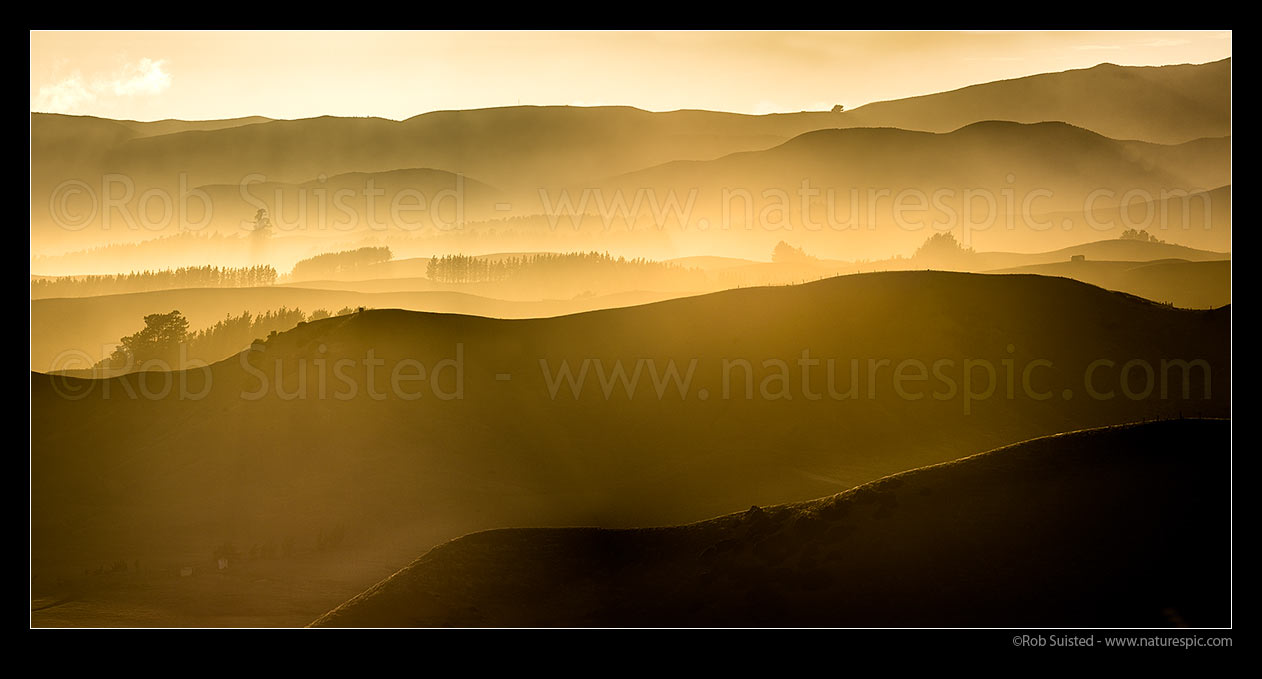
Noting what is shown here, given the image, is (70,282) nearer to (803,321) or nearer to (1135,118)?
(803,321)

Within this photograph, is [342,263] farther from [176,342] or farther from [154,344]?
[154,344]

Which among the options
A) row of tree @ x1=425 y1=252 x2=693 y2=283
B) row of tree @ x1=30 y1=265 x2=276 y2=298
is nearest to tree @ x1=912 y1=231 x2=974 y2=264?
row of tree @ x1=425 y1=252 x2=693 y2=283

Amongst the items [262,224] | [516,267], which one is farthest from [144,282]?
[516,267]

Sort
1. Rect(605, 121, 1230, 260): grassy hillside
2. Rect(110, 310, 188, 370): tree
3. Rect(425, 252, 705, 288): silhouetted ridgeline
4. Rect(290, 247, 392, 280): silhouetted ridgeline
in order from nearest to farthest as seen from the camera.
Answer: Rect(110, 310, 188, 370): tree, Rect(605, 121, 1230, 260): grassy hillside, Rect(425, 252, 705, 288): silhouetted ridgeline, Rect(290, 247, 392, 280): silhouetted ridgeline

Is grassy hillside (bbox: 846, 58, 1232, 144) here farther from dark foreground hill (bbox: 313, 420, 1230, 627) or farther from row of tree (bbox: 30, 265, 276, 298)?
dark foreground hill (bbox: 313, 420, 1230, 627)

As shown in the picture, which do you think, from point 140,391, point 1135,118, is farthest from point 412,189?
point 1135,118

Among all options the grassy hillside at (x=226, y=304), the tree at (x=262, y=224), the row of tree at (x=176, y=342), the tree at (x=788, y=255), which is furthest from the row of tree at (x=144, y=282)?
the tree at (x=788, y=255)

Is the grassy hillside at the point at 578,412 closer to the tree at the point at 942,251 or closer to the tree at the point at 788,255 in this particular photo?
the tree at the point at 942,251
